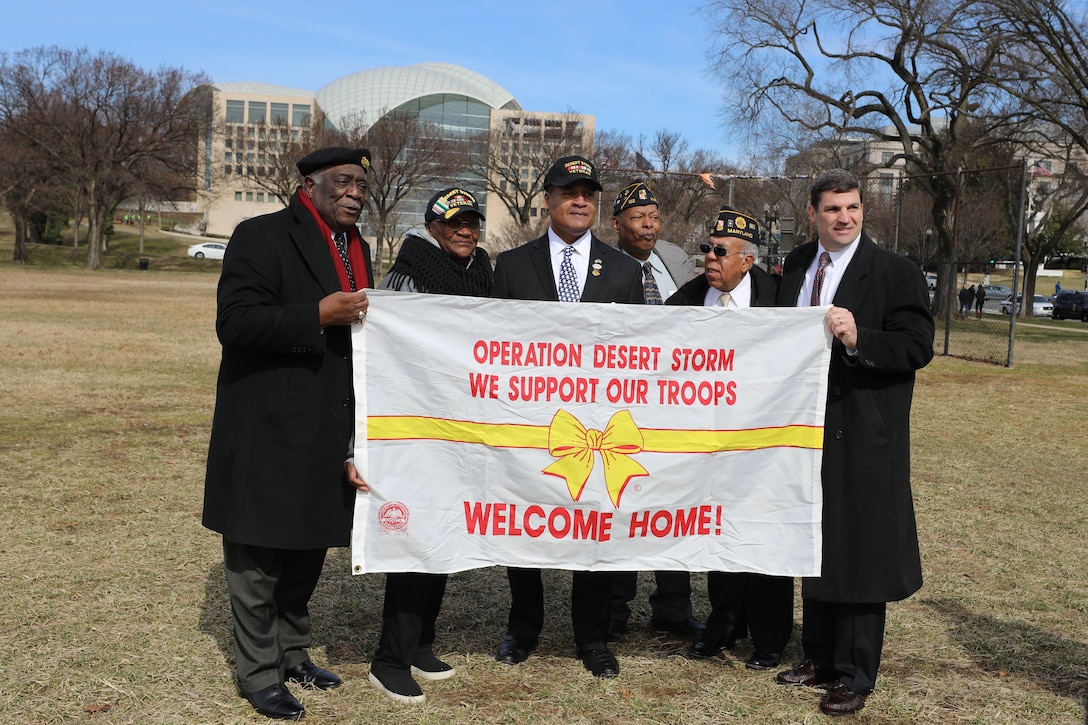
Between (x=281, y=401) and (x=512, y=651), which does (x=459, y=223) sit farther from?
(x=512, y=651)

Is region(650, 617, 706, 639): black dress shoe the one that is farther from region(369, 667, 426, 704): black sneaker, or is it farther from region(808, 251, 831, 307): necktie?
region(808, 251, 831, 307): necktie

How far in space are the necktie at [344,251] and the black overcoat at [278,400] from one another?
0.10 m

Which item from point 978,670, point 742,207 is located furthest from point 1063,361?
point 742,207

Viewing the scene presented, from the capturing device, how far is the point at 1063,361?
837 inches

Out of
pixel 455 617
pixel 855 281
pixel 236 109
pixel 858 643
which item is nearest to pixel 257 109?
pixel 236 109

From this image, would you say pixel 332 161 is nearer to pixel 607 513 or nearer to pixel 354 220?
pixel 354 220

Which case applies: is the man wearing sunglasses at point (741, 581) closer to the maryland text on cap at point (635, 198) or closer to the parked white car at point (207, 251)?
the maryland text on cap at point (635, 198)

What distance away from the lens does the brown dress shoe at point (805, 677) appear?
172 inches

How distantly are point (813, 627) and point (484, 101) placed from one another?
113m

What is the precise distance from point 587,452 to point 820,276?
1272 millimetres

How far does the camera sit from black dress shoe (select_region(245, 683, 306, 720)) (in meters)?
3.87

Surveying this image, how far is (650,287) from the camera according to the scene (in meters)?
5.37

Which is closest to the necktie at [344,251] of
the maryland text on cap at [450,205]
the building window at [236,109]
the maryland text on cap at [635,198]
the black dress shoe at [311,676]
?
the maryland text on cap at [450,205]

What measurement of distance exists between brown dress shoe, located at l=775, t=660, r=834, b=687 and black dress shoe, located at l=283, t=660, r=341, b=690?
1.95 meters
